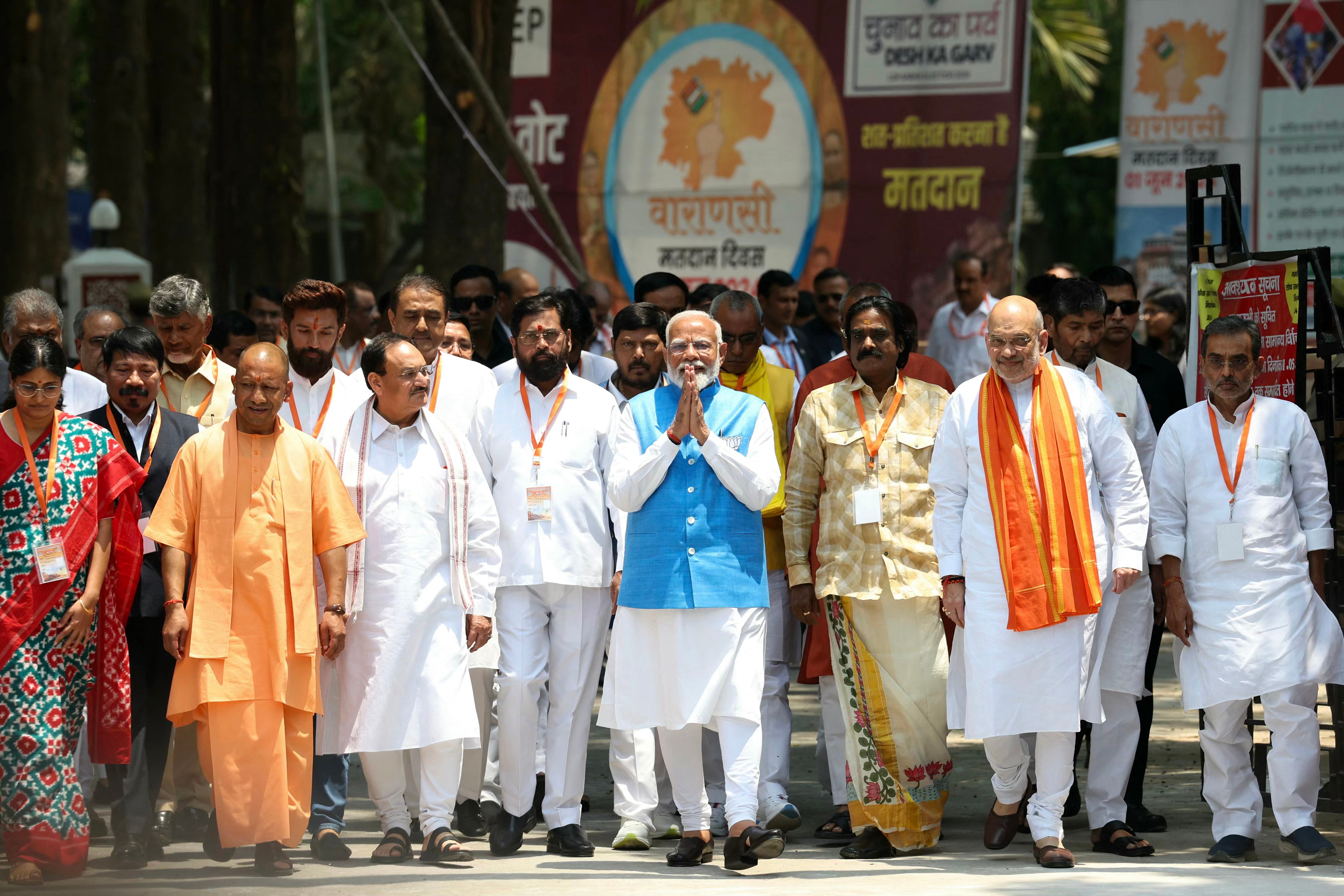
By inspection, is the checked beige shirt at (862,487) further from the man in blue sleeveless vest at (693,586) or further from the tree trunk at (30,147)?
the tree trunk at (30,147)

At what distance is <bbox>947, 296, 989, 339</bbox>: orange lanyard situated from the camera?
35.8 ft

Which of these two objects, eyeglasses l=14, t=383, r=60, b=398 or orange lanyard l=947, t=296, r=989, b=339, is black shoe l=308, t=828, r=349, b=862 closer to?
eyeglasses l=14, t=383, r=60, b=398

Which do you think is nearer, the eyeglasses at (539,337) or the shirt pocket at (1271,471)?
the shirt pocket at (1271,471)

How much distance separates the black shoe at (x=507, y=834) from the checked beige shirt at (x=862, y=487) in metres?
1.44

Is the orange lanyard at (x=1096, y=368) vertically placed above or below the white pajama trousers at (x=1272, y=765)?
above

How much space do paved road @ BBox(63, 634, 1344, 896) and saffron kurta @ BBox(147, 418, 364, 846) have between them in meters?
0.32

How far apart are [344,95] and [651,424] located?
24.1m

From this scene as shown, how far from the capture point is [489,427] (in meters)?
7.09

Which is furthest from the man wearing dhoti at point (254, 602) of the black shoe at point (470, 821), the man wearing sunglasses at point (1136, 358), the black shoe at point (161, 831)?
the man wearing sunglasses at point (1136, 358)

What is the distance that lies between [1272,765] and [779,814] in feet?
6.31

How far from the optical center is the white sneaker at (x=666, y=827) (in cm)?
713

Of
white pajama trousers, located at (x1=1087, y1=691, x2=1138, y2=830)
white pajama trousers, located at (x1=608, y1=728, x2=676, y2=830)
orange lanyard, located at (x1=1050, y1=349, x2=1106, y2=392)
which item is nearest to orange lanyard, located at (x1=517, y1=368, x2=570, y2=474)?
white pajama trousers, located at (x1=608, y1=728, x2=676, y2=830)

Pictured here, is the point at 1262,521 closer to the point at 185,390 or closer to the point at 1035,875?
the point at 1035,875

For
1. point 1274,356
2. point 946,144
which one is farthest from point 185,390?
point 946,144
